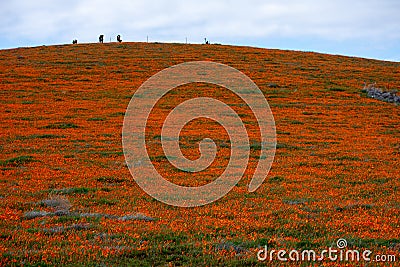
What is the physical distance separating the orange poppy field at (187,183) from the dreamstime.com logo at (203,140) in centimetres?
51

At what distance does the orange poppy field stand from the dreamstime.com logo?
508 mm

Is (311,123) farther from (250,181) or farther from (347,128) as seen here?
(250,181)

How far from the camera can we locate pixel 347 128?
1351 inches

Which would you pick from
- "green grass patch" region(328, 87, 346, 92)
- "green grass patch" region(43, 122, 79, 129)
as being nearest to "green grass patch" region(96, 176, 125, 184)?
"green grass patch" region(43, 122, 79, 129)

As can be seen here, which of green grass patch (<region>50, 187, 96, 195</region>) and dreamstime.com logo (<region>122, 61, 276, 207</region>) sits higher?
dreamstime.com logo (<region>122, 61, 276, 207</region>)

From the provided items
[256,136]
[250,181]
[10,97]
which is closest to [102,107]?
[10,97]

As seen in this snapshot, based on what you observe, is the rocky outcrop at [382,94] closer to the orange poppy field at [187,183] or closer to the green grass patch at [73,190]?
the orange poppy field at [187,183]

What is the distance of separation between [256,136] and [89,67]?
3996 cm

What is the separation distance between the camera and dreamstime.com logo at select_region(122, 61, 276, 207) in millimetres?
16500
